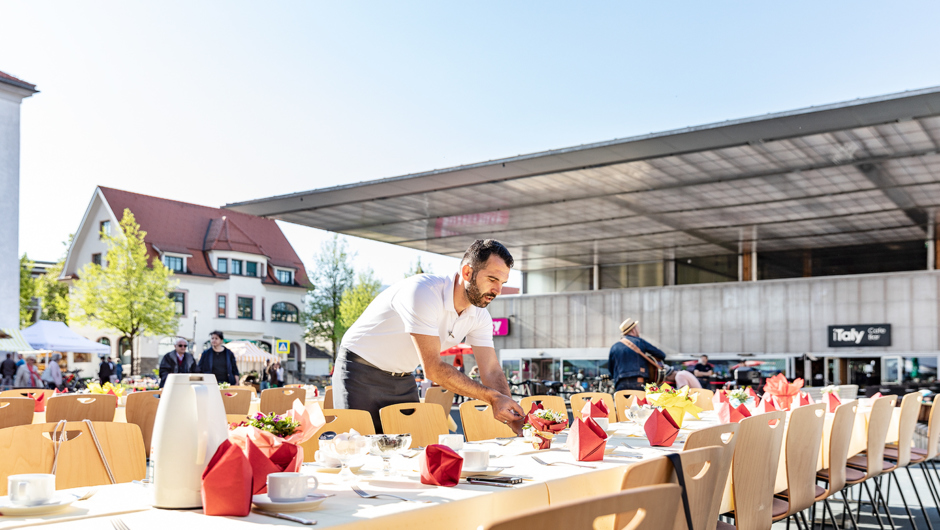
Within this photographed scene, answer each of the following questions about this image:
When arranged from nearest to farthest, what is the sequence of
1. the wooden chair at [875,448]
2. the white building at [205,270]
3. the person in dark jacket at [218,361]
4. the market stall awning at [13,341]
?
the wooden chair at [875,448]
the person in dark jacket at [218,361]
the market stall awning at [13,341]
the white building at [205,270]

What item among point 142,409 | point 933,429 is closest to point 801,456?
point 933,429

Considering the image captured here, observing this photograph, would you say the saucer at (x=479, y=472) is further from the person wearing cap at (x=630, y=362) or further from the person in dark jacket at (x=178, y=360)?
the person in dark jacket at (x=178, y=360)

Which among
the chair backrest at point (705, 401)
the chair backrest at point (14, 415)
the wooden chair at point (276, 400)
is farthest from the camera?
the chair backrest at point (705, 401)

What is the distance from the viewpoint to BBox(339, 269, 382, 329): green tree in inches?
1492

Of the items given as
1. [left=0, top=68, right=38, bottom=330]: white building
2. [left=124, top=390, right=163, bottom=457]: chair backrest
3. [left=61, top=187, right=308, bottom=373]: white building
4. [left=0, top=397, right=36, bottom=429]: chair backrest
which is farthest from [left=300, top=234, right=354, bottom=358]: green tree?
[left=0, top=397, right=36, bottom=429]: chair backrest

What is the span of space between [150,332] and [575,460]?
31.7m

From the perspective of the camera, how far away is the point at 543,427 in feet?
10.3

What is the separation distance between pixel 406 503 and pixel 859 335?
24.4 meters

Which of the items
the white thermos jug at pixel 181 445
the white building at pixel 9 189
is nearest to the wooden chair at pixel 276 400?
the white thermos jug at pixel 181 445

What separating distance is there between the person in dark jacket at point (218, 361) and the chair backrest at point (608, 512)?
8.88 metres

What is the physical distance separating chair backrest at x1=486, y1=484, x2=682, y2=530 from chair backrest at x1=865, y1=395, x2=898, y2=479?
4.07 m

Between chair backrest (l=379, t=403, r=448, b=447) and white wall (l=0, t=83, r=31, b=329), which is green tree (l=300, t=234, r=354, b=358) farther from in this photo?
chair backrest (l=379, t=403, r=448, b=447)

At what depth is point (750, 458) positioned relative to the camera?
128 inches

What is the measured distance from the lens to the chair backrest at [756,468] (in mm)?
3158
